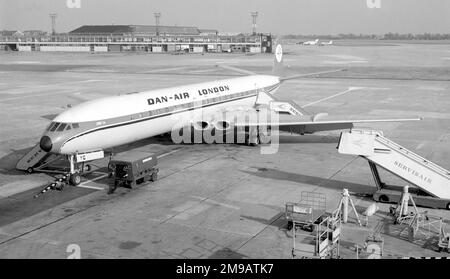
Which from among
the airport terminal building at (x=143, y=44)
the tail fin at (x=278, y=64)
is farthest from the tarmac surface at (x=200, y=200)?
the airport terminal building at (x=143, y=44)

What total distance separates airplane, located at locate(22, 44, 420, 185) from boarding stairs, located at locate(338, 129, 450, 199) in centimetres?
849

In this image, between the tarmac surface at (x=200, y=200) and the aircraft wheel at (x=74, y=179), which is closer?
the tarmac surface at (x=200, y=200)

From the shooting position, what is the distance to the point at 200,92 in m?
32.3

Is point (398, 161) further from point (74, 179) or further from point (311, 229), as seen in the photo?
point (74, 179)

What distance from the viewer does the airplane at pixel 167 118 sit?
24.0m

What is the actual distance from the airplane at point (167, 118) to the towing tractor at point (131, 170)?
1.93 m

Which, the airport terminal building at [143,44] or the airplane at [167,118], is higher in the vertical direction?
the airport terminal building at [143,44]

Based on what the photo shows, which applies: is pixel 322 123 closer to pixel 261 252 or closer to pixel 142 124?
pixel 142 124

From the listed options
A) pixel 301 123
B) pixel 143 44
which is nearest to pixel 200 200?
pixel 301 123

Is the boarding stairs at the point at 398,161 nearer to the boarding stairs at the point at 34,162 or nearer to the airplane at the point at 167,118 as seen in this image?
the airplane at the point at 167,118

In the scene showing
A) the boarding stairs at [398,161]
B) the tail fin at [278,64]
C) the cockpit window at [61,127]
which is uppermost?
the tail fin at [278,64]

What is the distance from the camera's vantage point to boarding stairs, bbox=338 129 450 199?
20203 mm

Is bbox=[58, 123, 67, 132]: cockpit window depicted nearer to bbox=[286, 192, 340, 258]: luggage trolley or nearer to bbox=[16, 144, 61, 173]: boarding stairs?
bbox=[16, 144, 61, 173]: boarding stairs
